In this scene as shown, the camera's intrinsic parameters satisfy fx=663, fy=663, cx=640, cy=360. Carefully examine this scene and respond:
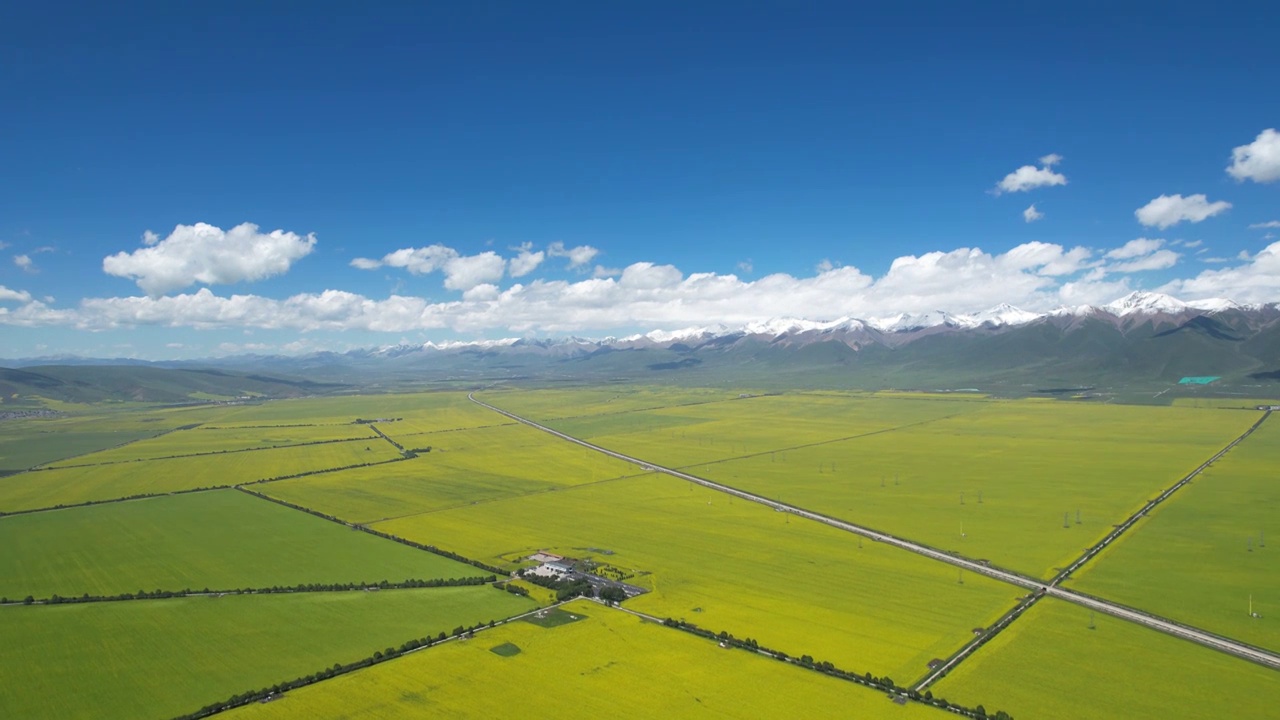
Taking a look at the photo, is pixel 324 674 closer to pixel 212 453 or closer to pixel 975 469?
pixel 975 469

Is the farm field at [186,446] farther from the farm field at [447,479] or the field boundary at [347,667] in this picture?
the field boundary at [347,667]

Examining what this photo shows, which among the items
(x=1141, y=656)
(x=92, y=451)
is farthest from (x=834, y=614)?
(x=92, y=451)

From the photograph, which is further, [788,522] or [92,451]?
[92,451]

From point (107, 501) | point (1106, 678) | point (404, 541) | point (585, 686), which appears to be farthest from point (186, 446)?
point (1106, 678)

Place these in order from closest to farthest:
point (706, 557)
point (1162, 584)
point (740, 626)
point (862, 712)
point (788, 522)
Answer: point (862, 712)
point (740, 626)
point (1162, 584)
point (706, 557)
point (788, 522)

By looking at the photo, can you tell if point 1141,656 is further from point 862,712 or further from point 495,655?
point 495,655

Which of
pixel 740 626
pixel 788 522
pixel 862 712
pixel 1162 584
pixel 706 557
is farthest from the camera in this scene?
pixel 788 522
